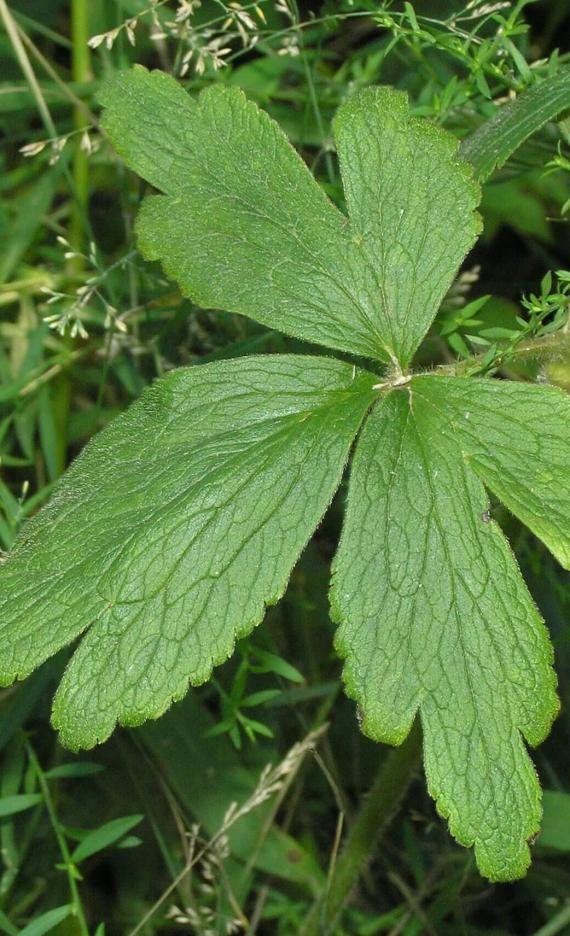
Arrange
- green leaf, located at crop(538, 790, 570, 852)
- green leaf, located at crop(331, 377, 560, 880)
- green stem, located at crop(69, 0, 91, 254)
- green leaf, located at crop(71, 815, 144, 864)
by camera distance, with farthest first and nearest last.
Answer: green stem, located at crop(69, 0, 91, 254) → green leaf, located at crop(538, 790, 570, 852) → green leaf, located at crop(71, 815, 144, 864) → green leaf, located at crop(331, 377, 560, 880)

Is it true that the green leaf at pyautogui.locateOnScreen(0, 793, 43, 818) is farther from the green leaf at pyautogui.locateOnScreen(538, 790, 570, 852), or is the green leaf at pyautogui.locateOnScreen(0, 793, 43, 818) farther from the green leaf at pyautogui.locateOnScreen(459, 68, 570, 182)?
the green leaf at pyautogui.locateOnScreen(459, 68, 570, 182)

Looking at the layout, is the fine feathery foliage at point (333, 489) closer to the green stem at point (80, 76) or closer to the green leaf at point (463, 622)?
the green leaf at point (463, 622)

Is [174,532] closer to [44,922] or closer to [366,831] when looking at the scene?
[44,922]

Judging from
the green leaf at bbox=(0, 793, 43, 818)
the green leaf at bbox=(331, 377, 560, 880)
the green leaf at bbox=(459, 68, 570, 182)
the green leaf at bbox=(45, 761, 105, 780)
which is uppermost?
the green leaf at bbox=(459, 68, 570, 182)

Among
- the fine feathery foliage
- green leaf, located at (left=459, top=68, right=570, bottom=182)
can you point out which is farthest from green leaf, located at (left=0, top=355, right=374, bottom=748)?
green leaf, located at (left=459, top=68, right=570, bottom=182)

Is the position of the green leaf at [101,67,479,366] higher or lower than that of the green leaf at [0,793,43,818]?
higher

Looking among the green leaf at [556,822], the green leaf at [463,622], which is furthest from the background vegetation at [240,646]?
the green leaf at [463,622]

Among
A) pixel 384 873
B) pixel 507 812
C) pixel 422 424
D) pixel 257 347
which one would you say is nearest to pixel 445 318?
pixel 257 347

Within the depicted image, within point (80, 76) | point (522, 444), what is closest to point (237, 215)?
point (522, 444)
